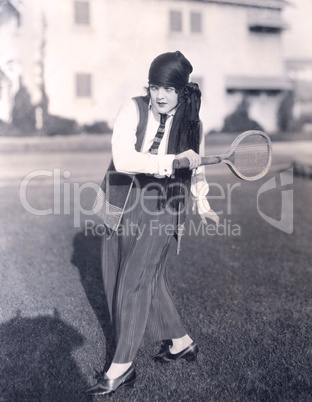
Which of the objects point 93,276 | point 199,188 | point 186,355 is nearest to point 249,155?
point 199,188

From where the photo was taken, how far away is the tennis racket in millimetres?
2832

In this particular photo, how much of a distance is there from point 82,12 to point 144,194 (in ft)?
16.6

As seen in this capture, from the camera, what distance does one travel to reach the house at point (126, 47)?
7141 millimetres

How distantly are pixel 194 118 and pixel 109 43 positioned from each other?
515 cm

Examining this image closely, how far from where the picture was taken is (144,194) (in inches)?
107

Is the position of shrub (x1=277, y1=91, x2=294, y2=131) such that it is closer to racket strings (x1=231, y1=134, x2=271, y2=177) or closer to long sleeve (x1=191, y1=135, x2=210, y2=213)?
racket strings (x1=231, y1=134, x2=271, y2=177)

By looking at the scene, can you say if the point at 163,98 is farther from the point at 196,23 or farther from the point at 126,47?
the point at 196,23

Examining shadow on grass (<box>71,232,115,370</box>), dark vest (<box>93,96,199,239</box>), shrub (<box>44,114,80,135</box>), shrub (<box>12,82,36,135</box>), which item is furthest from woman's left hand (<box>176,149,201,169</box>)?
shrub (<box>44,114,80,135</box>)

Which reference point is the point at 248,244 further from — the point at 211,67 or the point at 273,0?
the point at 273,0

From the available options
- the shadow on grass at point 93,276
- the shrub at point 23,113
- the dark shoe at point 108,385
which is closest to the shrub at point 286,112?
the shrub at point 23,113

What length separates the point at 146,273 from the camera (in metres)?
2.75

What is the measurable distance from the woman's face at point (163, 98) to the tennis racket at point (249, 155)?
0.40 m

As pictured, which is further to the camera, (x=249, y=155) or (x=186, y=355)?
(x=186, y=355)

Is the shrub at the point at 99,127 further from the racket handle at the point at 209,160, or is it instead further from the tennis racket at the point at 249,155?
the racket handle at the point at 209,160
